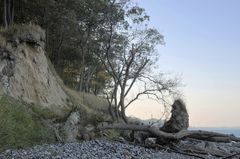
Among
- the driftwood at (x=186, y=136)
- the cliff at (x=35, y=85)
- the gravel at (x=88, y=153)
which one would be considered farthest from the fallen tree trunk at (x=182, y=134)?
the cliff at (x=35, y=85)

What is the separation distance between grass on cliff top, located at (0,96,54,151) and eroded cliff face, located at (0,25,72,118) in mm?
2725

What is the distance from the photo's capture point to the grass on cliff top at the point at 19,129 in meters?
13.8

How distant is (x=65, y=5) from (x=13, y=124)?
2070 cm

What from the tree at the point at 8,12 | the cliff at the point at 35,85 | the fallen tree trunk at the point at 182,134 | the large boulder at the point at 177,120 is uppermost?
the tree at the point at 8,12

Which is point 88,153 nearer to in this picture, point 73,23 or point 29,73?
point 29,73

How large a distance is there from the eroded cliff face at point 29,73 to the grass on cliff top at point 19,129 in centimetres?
272

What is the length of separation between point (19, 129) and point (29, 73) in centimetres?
842

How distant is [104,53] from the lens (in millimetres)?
44500

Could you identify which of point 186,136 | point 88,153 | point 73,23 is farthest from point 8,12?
point 88,153

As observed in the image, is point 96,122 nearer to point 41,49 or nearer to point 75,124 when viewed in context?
point 75,124

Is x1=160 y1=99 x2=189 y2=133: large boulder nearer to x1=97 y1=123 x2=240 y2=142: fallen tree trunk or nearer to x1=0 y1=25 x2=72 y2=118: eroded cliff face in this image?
x1=97 y1=123 x2=240 y2=142: fallen tree trunk

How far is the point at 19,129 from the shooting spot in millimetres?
15266

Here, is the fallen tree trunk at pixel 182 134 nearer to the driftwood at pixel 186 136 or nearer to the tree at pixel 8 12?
the driftwood at pixel 186 136

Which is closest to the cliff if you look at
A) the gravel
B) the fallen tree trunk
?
the fallen tree trunk
